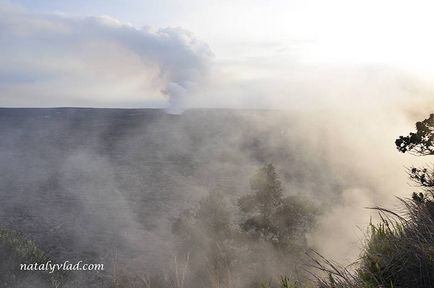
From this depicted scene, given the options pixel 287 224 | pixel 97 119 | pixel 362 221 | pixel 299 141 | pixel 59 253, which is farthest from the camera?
pixel 97 119

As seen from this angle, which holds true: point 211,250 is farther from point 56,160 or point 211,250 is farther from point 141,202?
point 56,160

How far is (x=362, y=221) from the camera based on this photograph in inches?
972

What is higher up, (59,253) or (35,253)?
(35,253)

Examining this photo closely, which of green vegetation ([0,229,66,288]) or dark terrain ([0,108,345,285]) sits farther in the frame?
dark terrain ([0,108,345,285])

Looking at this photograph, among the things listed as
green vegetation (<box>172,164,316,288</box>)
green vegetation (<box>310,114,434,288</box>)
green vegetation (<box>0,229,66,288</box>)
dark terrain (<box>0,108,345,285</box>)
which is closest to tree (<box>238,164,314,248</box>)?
green vegetation (<box>172,164,316,288</box>)

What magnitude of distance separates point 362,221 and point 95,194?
16.8 meters

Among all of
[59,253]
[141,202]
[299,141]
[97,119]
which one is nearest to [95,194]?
[141,202]

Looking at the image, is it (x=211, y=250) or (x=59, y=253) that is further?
(x=59, y=253)

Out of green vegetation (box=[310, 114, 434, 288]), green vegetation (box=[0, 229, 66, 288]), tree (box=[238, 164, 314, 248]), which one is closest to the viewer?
green vegetation (box=[310, 114, 434, 288])

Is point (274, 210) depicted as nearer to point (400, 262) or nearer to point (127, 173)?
point (400, 262)

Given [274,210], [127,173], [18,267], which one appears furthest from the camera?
[127,173]

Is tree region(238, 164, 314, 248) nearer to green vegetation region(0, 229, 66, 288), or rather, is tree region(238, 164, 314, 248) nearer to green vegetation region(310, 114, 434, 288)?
green vegetation region(0, 229, 66, 288)

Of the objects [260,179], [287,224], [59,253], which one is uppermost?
[260,179]

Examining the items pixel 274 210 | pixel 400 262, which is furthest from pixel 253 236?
pixel 400 262
